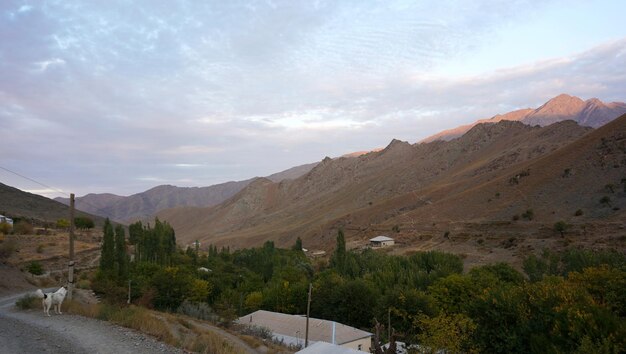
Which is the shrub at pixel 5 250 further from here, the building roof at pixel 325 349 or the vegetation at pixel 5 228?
the building roof at pixel 325 349

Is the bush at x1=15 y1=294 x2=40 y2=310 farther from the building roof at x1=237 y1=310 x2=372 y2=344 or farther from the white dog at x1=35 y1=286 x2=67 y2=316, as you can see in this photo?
the building roof at x1=237 y1=310 x2=372 y2=344

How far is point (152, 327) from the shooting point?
492 inches

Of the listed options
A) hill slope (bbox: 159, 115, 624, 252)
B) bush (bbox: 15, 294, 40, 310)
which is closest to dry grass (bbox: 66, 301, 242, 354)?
bush (bbox: 15, 294, 40, 310)

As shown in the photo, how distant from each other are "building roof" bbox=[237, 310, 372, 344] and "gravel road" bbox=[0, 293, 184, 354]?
582 inches

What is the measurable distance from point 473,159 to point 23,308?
98165 mm

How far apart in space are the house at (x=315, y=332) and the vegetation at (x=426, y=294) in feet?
8.06

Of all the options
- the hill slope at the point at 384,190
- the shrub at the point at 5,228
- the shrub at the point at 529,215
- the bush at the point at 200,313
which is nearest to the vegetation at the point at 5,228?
the shrub at the point at 5,228

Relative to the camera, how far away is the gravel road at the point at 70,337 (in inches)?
404

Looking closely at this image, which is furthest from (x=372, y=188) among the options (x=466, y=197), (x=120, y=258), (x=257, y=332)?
(x=257, y=332)

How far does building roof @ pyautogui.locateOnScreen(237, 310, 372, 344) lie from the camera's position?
26.1 m

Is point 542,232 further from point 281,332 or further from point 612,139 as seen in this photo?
point 281,332

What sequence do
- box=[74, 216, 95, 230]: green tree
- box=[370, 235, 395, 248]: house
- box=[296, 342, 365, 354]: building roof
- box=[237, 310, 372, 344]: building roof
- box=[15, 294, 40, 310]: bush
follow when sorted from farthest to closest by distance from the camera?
box=[74, 216, 95, 230]: green tree
box=[370, 235, 395, 248]: house
box=[237, 310, 372, 344]: building roof
box=[15, 294, 40, 310]: bush
box=[296, 342, 365, 354]: building roof

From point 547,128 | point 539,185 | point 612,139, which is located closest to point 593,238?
point 539,185

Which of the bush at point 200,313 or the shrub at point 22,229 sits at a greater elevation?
the shrub at point 22,229
